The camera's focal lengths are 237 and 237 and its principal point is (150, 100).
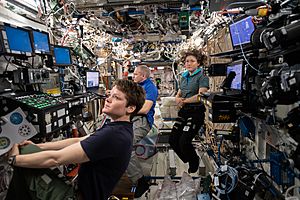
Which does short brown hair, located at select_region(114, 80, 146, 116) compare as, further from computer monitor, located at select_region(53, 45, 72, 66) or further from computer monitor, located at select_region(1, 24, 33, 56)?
computer monitor, located at select_region(53, 45, 72, 66)

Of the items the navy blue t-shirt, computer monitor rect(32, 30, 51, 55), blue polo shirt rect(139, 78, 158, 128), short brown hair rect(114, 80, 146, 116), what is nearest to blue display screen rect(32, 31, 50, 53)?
computer monitor rect(32, 30, 51, 55)

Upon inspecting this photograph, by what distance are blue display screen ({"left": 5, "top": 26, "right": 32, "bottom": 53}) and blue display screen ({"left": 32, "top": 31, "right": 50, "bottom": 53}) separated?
0.43 ft

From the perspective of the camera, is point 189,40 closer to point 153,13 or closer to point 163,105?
point 163,105

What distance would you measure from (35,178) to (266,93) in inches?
55.9

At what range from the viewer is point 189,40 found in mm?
5855

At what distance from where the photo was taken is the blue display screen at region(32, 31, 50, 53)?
205 cm

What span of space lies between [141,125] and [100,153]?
160cm

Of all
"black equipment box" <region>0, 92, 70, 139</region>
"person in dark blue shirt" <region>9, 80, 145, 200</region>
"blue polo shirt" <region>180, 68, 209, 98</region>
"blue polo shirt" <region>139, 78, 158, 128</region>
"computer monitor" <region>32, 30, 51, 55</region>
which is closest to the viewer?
"person in dark blue shirt" <region>9, 80, 145, 200</region>

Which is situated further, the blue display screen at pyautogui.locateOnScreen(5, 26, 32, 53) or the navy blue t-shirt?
the blue display screen at pyautogui.locateOnScreen(5, 26, 32, 53)

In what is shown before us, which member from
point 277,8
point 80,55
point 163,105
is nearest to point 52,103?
point 277,8

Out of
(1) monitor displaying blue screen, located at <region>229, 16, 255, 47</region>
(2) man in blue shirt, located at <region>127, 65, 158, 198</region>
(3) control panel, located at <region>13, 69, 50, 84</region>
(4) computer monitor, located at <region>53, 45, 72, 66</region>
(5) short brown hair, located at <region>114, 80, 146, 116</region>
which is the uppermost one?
(1) monitor displaying blue screen, located at <region>229, 16, 255, 47</region>

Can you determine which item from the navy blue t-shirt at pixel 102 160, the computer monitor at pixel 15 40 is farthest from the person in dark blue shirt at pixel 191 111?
the computer monitor at pixel 15 40

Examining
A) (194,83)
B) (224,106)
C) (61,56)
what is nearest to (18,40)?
(61,56)

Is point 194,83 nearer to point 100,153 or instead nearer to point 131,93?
point 131,93
